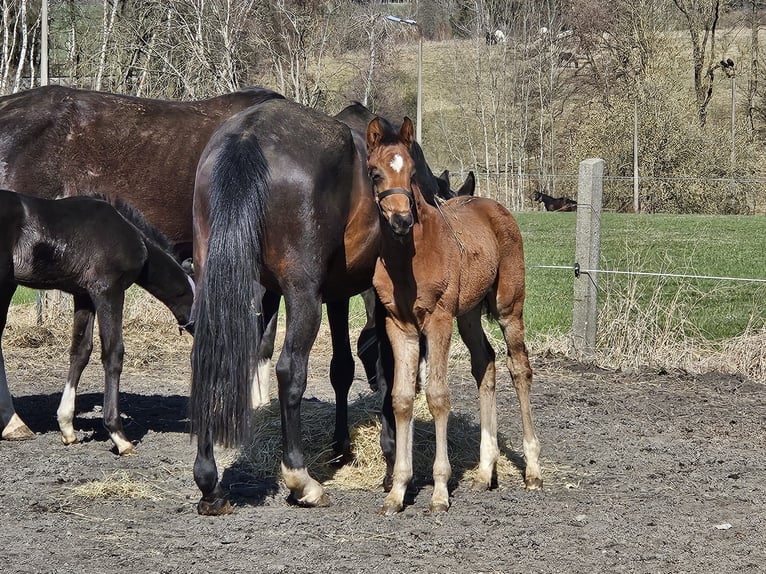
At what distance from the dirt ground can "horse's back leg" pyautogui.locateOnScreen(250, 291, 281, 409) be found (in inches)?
24.3

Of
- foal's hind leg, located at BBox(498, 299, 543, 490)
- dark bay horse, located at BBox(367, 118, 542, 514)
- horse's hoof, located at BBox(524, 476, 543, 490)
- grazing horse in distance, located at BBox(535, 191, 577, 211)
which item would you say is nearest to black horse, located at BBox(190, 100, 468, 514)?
dark bay horse, located at BBox(367, 118, 542, 514)

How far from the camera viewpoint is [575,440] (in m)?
6.45

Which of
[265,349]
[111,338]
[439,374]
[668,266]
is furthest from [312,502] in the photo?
[668,266]

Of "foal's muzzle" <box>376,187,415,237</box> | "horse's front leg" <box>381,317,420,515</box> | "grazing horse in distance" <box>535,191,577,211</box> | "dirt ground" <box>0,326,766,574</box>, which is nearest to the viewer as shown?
"dirt ground" <box>0,326,766,574</box>

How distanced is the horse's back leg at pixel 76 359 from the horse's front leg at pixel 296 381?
6.97 feet

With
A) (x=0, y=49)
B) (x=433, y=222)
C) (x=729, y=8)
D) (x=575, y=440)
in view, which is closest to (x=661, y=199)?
(x=0, y=49)

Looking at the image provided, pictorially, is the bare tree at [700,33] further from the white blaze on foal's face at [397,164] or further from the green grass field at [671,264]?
the white blaze on foal's face at [397,164]

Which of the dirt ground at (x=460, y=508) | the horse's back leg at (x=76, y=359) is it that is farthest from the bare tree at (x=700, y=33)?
the horse's back leg at (x=76, y=359)

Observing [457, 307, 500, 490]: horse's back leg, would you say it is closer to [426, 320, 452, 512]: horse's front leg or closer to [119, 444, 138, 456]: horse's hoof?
[426, 320, 452, 512]: horse's front leg

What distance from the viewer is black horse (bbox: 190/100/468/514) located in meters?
4.60

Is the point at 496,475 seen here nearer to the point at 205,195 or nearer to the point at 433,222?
the point at 433,222

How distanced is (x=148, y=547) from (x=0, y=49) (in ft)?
72.2

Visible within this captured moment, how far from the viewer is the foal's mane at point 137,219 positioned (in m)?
6.66

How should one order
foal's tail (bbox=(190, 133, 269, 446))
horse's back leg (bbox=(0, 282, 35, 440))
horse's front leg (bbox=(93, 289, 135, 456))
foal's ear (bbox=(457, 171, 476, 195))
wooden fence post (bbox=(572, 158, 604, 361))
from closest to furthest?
foal's tail (bbox=(190, 133, 269, 446)) → horse's front leg (bbox=(93, 289, 135, 456)) → horse's back leg (bbox=(0, 282, 35, 440)) → foal's ear (bbox=(457, 171, 476, 195)) → wooden fence post (bbox=(572, 158, 604, 361))
